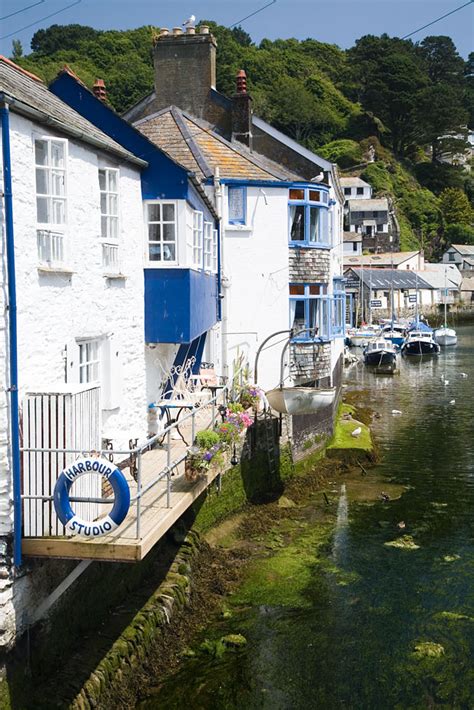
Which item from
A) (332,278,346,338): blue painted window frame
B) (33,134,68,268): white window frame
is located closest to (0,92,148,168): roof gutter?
(33,134,68,268): white window frame

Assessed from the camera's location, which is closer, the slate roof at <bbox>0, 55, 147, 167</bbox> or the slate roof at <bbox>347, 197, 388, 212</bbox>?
the slate roof at <bbox>0, 55, 147, 167</bbox>

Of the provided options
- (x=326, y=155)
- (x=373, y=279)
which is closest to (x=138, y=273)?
(x=373, y=279)

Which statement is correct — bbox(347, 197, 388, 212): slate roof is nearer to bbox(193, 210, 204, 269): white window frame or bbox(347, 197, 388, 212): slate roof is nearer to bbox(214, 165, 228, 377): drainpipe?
bbox(214, 165, 228, 377): drainpipe

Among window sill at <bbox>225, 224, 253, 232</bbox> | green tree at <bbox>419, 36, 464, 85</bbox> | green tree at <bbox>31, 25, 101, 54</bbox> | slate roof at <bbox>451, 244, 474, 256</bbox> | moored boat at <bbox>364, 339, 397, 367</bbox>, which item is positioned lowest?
moored boat at <bbox>364, 339, 397, 367</bbox>

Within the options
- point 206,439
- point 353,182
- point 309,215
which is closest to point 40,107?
point 206,439

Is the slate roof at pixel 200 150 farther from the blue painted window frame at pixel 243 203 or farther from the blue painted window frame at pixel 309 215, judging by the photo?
the blue painted window frame at pixel 309 215

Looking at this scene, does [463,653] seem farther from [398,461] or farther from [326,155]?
[326,155]

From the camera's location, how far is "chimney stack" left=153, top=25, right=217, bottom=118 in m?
25.3

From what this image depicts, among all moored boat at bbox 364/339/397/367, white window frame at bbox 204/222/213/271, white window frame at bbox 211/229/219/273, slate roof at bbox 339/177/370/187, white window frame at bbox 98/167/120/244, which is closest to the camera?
white window frame at bbox 98/167/120/244

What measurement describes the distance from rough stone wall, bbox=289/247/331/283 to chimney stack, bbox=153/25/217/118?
6478 millimetres

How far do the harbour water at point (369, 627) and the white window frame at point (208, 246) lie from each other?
7.22 meters

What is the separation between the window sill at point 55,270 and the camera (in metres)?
10.1

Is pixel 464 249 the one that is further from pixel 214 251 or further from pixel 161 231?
pixel 161 231

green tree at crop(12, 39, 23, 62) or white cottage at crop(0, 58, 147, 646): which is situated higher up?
green tree at crop(12, 39, 23, 62)
